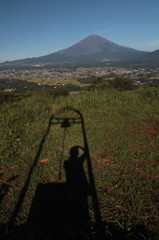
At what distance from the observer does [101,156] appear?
5.22 metres

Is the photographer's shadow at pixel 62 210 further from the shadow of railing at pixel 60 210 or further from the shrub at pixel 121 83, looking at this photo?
the shrub at pixel 121 83

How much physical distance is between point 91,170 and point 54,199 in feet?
4.59

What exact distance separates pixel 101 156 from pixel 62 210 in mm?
2391

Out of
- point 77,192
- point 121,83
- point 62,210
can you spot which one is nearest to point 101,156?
point 77,192

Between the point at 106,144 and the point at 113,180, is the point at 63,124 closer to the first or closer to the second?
the point at 106,144

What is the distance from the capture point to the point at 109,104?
38.1 ft

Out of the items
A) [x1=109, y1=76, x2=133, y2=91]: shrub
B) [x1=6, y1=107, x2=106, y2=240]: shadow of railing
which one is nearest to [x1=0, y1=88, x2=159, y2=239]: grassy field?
[x1=6, y1=107, x2=106, y2=240]: shadow of railing

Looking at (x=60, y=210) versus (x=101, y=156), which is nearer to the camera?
(x=60, y=210)

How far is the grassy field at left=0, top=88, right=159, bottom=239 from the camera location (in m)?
3.21

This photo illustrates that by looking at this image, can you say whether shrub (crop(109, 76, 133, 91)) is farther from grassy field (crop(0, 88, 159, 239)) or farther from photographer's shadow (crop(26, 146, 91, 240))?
photographer's shadow (crop(26, 146, 91, 240))

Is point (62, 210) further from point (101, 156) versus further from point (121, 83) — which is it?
point (121, 83)

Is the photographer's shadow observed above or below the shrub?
below

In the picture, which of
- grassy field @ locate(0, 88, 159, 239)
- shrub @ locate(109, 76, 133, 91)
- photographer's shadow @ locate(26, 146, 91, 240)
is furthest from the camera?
shrub @ locate(109, 76, 133, 91)

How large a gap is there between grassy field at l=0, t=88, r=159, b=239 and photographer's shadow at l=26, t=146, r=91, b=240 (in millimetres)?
172
